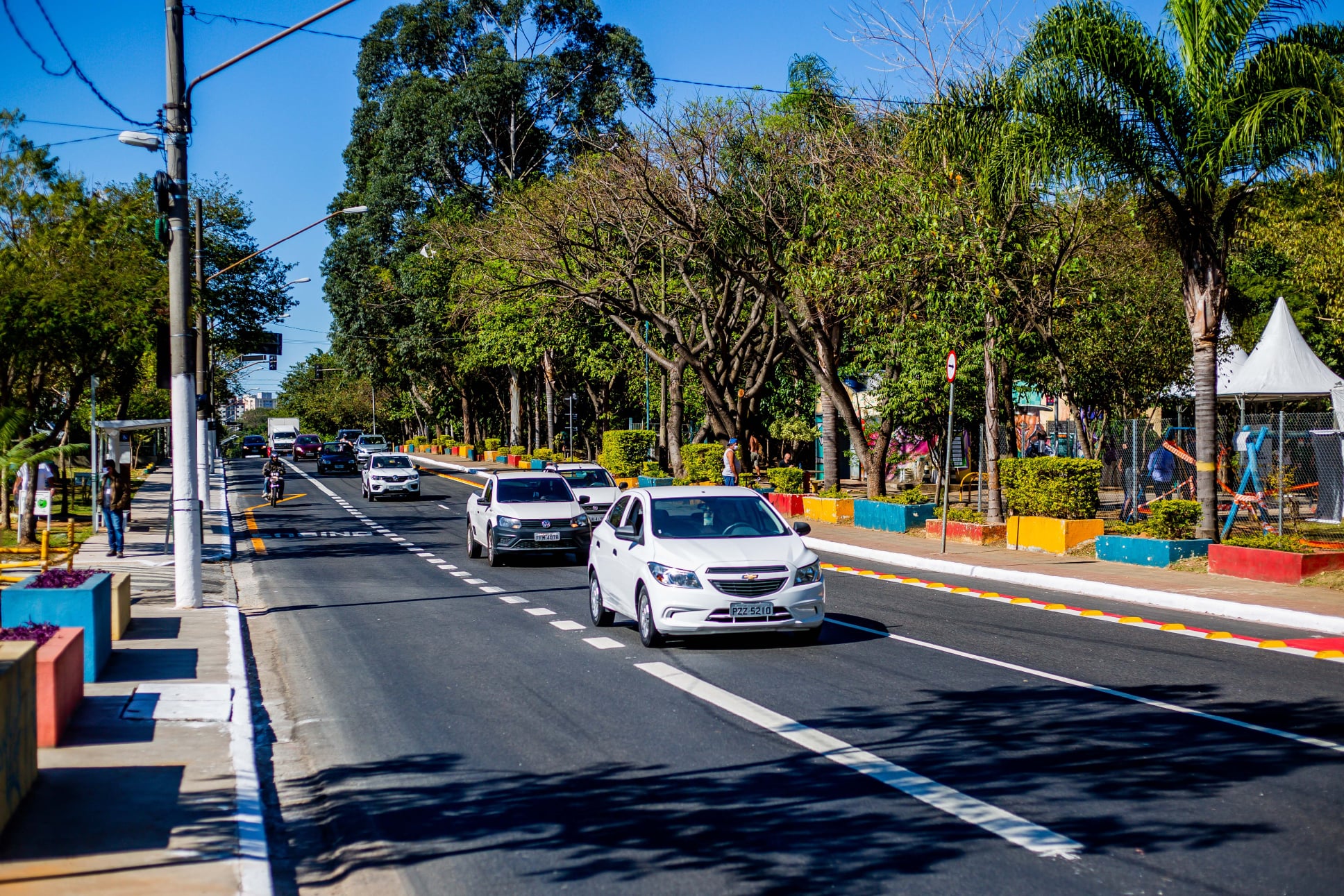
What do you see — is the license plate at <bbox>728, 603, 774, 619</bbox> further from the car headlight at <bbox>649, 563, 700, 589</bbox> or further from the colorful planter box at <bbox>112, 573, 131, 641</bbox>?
the colorful planter box at <bbox>112, 573, 131, 641</bbox>

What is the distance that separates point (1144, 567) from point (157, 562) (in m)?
16.0

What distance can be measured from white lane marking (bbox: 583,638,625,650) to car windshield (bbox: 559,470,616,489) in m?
13.6

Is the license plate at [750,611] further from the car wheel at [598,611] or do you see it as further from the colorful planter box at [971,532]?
the colorful planter box at [971,532]

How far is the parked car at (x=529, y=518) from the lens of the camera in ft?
66.0

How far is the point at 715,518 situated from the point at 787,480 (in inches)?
663

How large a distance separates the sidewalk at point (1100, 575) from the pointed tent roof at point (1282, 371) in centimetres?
987

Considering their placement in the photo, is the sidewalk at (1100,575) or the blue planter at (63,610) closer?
the blue planter at (63,610)

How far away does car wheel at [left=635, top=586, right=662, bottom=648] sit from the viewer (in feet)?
38.5

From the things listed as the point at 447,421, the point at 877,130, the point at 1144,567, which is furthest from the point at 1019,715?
the point at 447,421

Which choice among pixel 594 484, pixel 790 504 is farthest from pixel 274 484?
pixel 790 504

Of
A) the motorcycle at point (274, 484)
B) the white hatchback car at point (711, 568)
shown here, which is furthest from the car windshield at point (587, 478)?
the motorcycle at point (274, 484)

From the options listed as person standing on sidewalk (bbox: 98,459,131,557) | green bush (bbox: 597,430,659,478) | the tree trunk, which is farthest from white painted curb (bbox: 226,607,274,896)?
green bush (bbox: 597,430,659,478)

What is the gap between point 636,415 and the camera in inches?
2948

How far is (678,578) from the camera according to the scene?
11.5m
